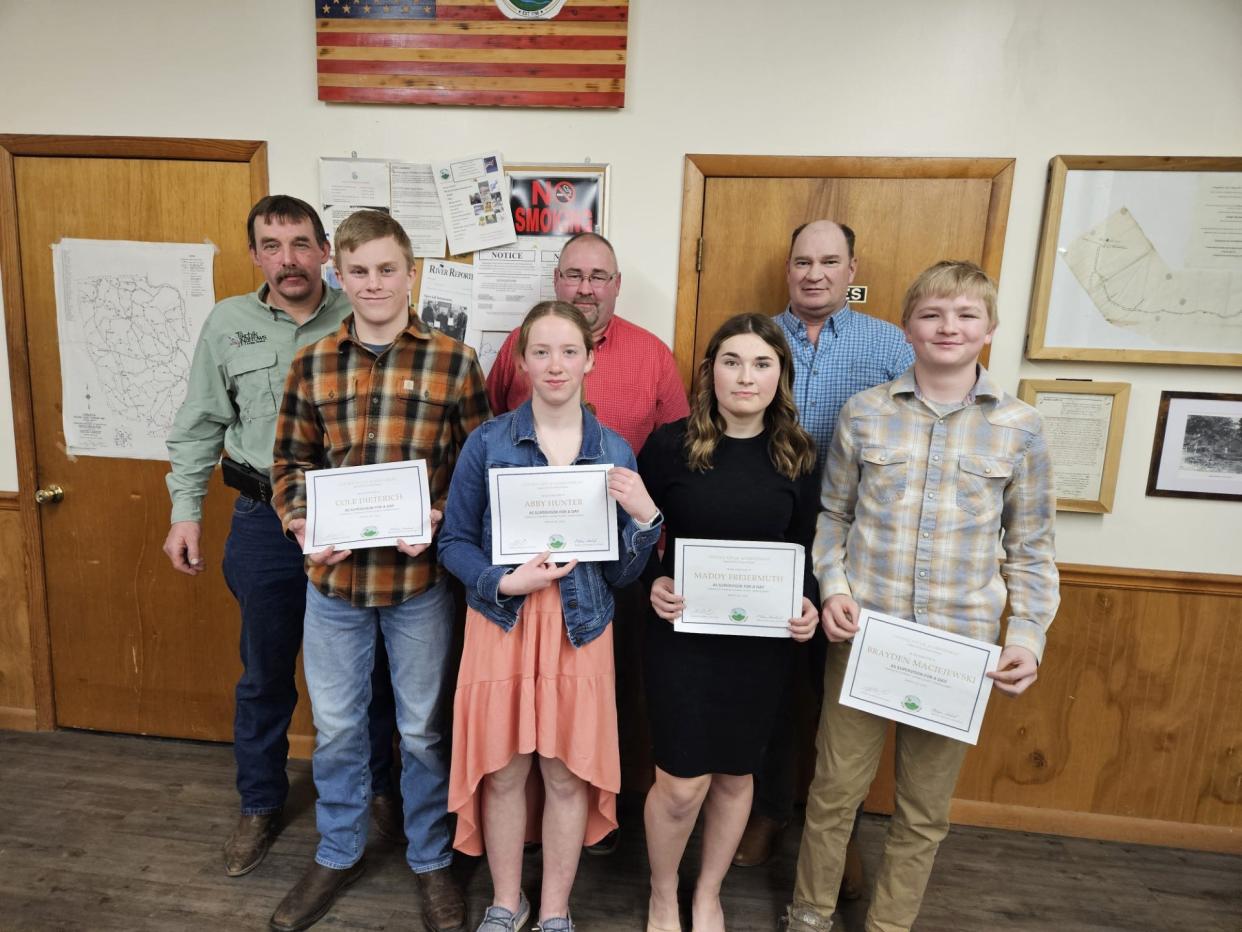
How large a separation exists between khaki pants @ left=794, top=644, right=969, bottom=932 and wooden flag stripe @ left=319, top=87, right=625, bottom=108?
182 cm

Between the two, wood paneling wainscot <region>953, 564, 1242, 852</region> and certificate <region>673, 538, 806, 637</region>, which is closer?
certificate <region>673, 538, 806, 637</region>

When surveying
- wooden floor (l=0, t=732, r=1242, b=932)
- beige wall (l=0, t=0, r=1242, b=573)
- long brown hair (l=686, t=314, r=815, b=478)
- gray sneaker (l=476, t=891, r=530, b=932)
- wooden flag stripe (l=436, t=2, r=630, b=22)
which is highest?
wooden flag stripe (l=436, t=2, r=630, b=22)

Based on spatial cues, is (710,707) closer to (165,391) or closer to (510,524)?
(510,524)

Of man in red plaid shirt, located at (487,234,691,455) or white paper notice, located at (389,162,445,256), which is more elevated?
white paper notice, located at (389,162,445,256)

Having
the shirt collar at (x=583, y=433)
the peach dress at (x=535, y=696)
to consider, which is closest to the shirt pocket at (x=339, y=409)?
the shirt collar at (x=583, y=433)

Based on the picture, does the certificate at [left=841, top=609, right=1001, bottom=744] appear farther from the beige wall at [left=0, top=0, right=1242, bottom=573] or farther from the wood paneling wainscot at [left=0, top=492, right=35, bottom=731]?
the wood paneling wainscot at [left=0, top=492, right=35, bottom=731]

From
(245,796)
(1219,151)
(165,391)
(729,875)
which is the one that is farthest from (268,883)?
(1219,151)

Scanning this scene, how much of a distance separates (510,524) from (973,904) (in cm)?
182

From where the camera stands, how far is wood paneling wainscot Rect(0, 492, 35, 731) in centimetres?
267

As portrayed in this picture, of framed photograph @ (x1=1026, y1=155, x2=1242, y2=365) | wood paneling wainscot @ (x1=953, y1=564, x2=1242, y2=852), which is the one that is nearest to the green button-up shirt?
framed photograph @ (x1=1026, y1=155, x2=1242, y2=365)

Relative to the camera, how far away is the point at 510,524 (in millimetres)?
1581

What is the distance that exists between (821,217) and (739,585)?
1.30m

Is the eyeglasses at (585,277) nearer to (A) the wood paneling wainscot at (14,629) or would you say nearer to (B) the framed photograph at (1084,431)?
(B) the framed photograph at (1084,431)

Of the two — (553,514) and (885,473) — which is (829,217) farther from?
(553,514)
